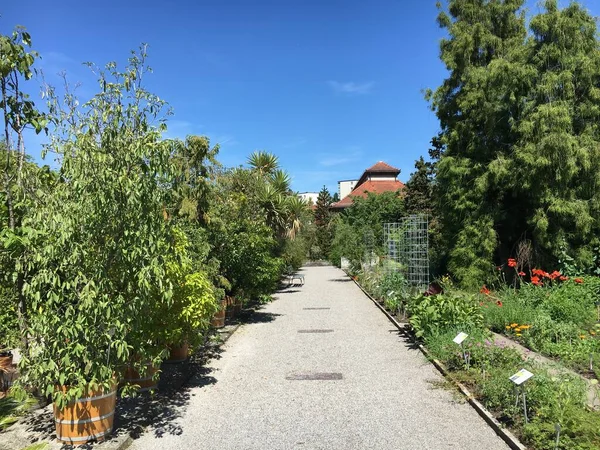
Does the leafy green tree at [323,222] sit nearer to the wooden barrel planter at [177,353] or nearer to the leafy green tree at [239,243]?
the leafy green tree at [239,243]

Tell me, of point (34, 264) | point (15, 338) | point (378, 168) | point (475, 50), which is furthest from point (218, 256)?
point (378, 168)

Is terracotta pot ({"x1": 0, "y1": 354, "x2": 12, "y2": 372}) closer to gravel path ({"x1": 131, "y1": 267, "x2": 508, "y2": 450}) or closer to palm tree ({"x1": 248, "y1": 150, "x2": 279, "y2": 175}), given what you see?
gravel path ({"x1": 131, "y1": 267, "x2": 508, "y2": 450})

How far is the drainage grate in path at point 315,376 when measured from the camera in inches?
267

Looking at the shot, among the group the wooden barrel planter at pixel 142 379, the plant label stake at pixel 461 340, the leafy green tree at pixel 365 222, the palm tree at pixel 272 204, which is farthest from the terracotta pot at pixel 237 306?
the leafy green tree at pixel 365 222

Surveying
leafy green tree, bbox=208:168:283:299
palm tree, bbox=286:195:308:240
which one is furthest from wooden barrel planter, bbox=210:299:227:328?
palm tree, bbox=286:195:308:240

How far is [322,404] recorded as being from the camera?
5.60 meters

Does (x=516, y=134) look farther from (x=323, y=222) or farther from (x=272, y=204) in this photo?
(x=323, y=222)

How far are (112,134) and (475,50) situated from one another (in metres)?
13.0

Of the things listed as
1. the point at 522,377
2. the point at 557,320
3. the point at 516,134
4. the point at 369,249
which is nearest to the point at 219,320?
the point at 557,320

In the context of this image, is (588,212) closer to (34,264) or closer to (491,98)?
(491,98)

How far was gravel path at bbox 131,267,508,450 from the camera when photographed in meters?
4.53

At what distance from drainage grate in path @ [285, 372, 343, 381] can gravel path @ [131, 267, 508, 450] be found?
0.08 metres

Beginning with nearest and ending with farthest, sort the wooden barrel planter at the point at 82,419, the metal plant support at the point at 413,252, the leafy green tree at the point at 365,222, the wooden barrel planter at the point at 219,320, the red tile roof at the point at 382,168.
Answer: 1. the wooden barrel planter at the point at 82,419
2. the wooden barrel planter at the point at 219,320
3. the metal plant support at the point at 413,252
4. the leafy green tree at the point at 365,222
5. the red tile roof at the point at 382,168

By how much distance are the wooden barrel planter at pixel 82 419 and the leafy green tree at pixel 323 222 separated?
43.5 metres
